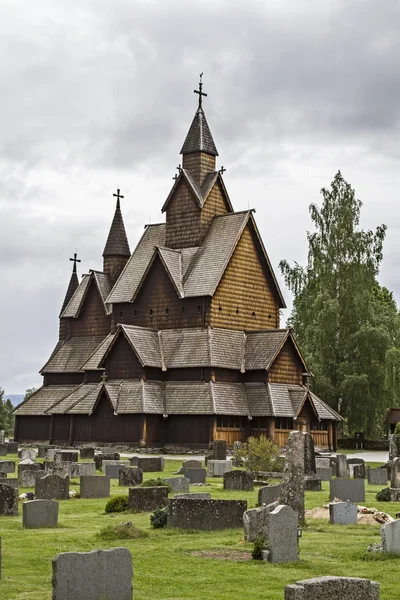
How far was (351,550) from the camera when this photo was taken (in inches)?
611

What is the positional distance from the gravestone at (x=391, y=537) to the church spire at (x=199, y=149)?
4879 cm

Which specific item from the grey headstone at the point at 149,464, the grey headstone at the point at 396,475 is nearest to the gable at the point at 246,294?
the grey headstone at the point at 149,464

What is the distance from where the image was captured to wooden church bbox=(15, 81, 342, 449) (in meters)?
54.6

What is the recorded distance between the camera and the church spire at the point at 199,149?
204 feet

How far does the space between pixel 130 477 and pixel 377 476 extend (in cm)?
819

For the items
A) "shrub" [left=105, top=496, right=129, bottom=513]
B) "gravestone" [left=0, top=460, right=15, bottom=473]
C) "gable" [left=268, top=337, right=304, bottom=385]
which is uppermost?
"gable" [left=268, top=337, right=304, bottom=385]

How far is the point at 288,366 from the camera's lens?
57.4 metres

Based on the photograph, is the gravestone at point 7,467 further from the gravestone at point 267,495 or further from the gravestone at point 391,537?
the gravestone at point 391,537

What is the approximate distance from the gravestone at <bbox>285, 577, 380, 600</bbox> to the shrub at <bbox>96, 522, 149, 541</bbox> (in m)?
7.48

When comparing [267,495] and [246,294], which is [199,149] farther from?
[267,495]

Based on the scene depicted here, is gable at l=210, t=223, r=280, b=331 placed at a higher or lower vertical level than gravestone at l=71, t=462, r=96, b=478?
higher

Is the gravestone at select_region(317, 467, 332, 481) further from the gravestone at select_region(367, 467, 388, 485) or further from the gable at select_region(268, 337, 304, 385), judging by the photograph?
the gable at select_region(268, 337, 304, 385)

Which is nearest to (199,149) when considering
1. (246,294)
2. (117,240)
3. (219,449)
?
(246,294)

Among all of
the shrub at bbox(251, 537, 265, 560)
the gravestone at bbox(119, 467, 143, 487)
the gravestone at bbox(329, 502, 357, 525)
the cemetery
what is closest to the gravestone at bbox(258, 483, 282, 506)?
the cemetery
